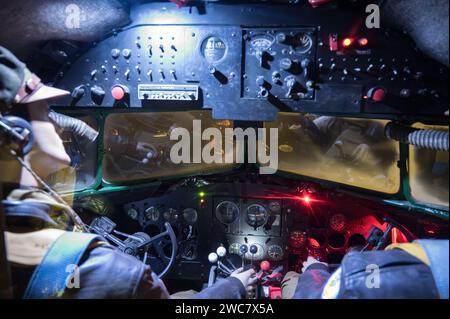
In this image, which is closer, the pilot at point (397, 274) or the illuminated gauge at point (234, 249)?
the pilot at point (397, 274)

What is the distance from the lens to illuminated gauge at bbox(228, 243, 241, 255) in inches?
109

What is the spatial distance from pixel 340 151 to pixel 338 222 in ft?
2.02

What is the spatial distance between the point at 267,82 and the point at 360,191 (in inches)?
45.0

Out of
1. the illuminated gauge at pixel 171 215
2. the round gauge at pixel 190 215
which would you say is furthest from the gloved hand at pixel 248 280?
the illuminated gauge at pixel 171 215

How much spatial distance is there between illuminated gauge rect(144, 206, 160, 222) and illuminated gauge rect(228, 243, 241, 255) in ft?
2.40

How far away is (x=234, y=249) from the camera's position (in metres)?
2.79

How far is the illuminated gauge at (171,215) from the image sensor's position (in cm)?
280

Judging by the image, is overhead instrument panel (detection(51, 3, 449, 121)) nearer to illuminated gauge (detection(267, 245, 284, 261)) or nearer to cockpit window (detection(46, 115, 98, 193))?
cockpit window (detection(46, 115, 98, 193))

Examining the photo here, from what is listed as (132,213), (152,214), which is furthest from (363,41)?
(132,213)

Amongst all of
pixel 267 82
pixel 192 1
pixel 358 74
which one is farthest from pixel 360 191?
pixel 192 1

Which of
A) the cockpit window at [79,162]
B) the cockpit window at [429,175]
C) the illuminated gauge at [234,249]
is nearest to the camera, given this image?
the cockpit window at [429,175]

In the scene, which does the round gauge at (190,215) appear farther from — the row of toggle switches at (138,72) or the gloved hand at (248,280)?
the row of toggle switches at (138,72)

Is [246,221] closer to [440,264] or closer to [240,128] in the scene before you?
[240,128]

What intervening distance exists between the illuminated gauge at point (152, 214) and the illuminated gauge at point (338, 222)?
61.4 inches
